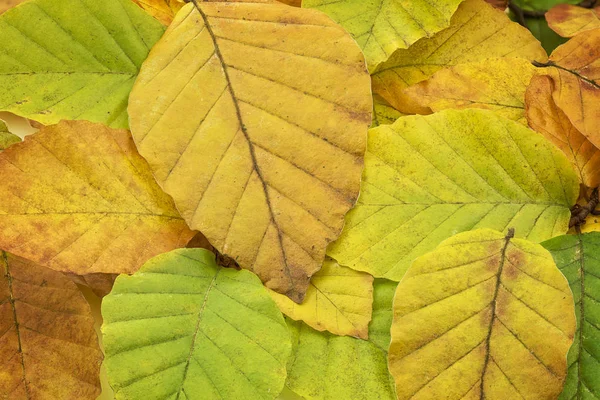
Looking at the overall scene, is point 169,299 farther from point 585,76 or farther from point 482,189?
point 585,76

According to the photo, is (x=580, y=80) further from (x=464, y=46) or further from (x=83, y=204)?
(x=83, y=204)

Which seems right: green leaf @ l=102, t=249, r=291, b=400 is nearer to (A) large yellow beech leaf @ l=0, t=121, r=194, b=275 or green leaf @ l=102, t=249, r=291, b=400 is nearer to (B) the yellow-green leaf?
(A) large yellow beech leaf @ l=0, t=121, r=194, b=275

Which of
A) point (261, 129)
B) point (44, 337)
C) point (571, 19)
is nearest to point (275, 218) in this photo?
point (261, 129)

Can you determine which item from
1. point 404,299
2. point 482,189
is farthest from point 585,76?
point 404,299

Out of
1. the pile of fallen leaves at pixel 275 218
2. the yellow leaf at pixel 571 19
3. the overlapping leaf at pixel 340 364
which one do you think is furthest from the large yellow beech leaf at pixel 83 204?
the yellow leaf at pixel 571 19

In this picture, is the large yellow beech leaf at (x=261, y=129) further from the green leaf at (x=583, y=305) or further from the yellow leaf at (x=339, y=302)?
the green leaf at (x=583, y=305)

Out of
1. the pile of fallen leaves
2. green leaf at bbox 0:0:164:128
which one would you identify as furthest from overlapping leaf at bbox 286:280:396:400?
green leaf at bbox 0:0:164:128
